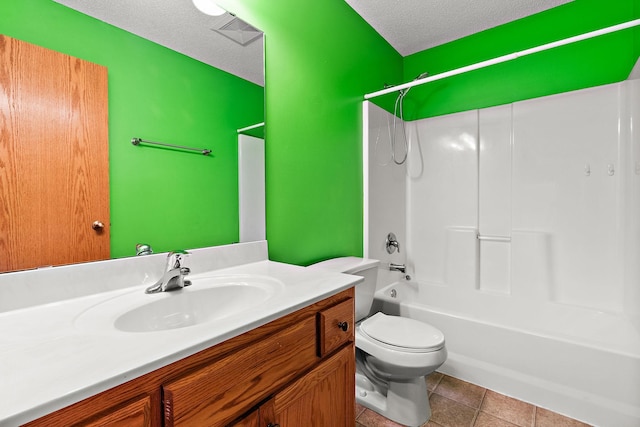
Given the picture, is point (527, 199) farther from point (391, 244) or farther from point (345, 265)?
point (345, 265)

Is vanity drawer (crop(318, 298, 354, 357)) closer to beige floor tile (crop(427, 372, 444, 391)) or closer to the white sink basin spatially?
the white sink basin

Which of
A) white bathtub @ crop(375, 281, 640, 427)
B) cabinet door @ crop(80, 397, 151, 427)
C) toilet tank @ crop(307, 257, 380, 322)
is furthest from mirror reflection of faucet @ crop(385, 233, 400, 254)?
cabinet door @ crop(80, 397, 151, 427)

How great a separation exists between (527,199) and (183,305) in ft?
7.61

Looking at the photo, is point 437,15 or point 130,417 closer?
point 130,417

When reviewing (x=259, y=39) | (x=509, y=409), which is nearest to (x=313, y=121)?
(x=259, y=39)

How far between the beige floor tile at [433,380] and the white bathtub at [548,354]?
1.8 inches

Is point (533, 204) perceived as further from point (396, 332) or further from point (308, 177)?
point (308, 177)

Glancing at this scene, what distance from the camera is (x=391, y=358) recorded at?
1.44 metres

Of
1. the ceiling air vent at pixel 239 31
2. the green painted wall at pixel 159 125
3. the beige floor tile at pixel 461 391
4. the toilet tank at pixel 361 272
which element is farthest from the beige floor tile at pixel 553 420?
the ceiling air vent at pixel 239 31

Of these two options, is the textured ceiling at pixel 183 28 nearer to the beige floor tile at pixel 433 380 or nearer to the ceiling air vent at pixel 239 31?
the ceiling air vent at pixel 239 31

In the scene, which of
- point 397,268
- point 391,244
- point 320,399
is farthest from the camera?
point 391,244

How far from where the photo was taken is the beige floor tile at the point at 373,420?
5.02 ft

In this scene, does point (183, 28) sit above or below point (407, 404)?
above

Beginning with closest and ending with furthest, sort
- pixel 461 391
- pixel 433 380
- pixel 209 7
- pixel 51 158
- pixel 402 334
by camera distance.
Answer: pixel 51 158 < pixel 209 7 < pixel 402 334 < pixel 461 391 < pixel 433 380
